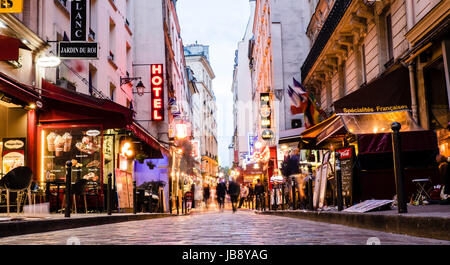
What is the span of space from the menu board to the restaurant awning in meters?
7.23

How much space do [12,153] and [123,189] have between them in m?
5.04

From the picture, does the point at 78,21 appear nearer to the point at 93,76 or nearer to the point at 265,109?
the point at 93,76

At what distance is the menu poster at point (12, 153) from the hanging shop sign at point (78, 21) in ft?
11.2

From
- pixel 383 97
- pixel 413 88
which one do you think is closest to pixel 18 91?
pixel 383 97

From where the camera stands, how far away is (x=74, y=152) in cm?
1472

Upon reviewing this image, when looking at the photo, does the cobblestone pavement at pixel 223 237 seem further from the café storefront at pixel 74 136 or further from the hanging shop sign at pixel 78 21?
the hanging shop sign at pixel 78 21

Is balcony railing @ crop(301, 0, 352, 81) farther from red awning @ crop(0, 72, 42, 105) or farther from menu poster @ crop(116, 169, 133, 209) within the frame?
red awning @ crop(0, 72, 42, 105)

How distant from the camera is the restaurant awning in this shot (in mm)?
12461

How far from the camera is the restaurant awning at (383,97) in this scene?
12.5 m

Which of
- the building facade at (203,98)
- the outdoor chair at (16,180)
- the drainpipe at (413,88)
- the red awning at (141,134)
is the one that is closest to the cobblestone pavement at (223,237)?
the outdoor chair at (16,180)

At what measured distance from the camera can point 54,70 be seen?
48.1ft

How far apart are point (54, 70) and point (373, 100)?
903 cm

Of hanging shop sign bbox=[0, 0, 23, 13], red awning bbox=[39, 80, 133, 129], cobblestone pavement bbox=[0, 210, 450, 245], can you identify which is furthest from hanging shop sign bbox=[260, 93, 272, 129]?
cobblestone pavement bbox=[0, 210, 450, 245]

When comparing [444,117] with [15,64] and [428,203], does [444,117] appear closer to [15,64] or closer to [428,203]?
[428,203]
